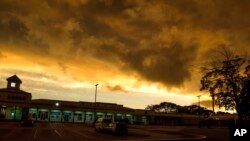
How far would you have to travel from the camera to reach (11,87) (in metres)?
97.6

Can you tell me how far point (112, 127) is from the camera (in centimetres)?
4122

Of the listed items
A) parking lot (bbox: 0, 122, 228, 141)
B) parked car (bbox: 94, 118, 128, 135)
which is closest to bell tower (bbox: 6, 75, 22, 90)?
parking lot (bbox: 0, 122, 228, 141)

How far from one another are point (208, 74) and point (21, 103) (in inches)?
2951

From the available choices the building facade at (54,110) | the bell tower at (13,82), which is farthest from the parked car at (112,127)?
the bell tower at (13,82)

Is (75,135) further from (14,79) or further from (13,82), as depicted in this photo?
(13,82)

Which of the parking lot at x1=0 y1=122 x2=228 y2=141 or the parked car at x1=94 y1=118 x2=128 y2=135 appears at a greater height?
the parked car at x1=94 y1=118 x2=128 y2=135

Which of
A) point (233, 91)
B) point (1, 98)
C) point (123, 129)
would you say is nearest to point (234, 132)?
point (233, 91)

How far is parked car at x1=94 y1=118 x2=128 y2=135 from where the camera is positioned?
131ft

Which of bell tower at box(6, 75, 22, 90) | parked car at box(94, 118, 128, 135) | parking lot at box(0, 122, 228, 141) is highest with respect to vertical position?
bell tower at box(6, 75, 22, 90)

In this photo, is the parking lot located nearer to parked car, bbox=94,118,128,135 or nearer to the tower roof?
parked car, bbox=94,118,128,135

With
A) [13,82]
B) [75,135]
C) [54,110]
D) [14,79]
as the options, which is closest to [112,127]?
[75,135]

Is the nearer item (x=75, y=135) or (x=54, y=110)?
(x=75, y=135)

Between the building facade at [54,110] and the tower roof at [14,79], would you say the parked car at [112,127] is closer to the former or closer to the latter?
the building facade at [54,110]

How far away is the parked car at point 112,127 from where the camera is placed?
40.0 meters
